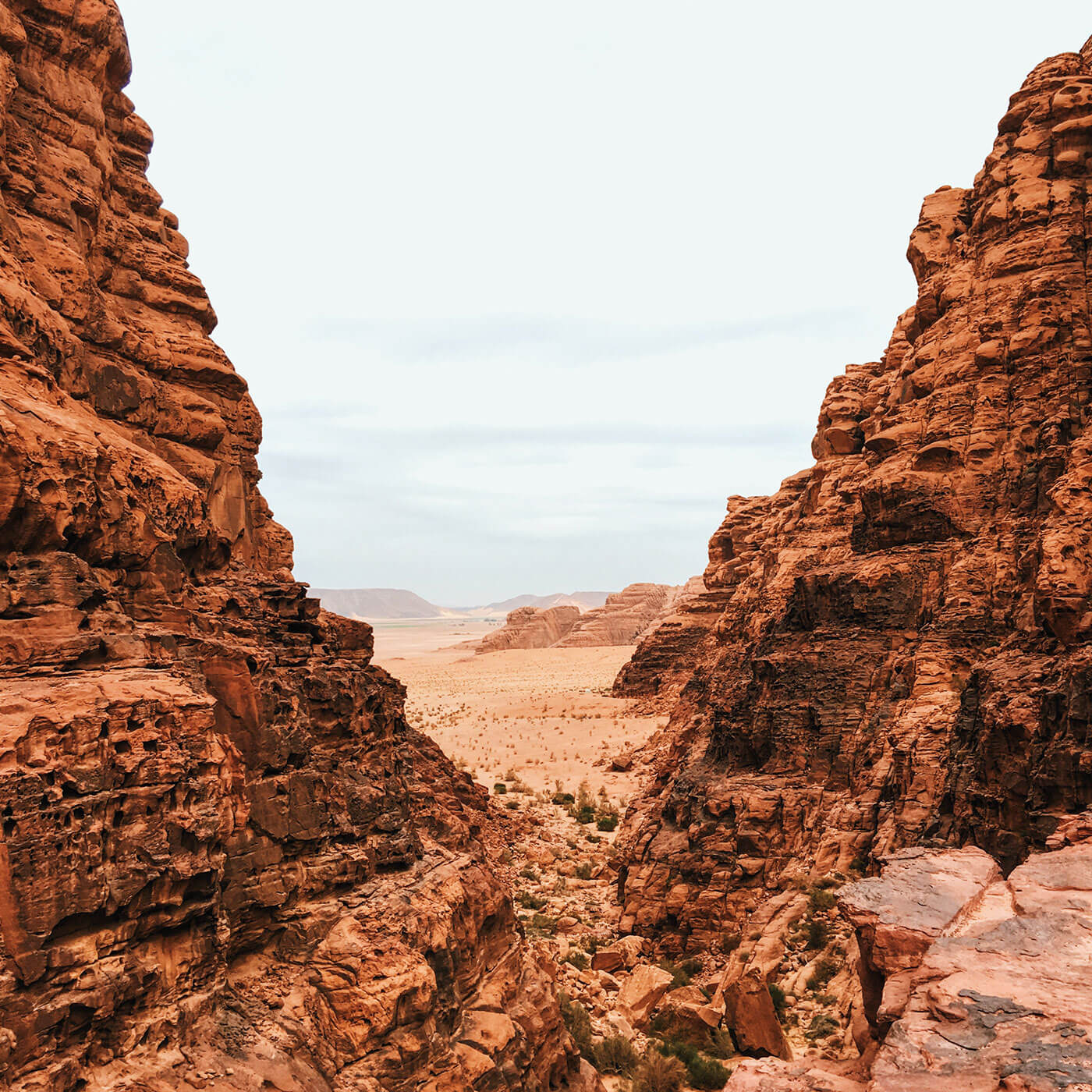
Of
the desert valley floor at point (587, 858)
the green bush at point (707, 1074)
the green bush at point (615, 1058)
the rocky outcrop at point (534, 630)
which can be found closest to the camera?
the green bush at point (707, 1074)

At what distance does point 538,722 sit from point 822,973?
33.5 metres

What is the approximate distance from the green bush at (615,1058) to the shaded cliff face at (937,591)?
4.88 m

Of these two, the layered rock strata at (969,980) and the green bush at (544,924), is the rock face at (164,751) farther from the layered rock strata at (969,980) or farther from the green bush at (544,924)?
the green bush at (544,924)

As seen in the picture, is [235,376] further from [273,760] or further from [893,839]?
[893,839]

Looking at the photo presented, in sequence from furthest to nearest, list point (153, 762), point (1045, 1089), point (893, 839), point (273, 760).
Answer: point (893, 839) → point (273, 760) → point (153, 762) → point (1045, 1089)

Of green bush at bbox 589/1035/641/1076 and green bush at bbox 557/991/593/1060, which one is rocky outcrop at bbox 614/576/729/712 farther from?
green bush at bbox 589/1035/641/1076

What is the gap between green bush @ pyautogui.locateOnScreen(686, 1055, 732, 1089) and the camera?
516 inches

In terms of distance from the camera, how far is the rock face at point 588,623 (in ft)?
311

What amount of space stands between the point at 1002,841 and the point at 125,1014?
34.9ft

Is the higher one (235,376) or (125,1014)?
(235,376)

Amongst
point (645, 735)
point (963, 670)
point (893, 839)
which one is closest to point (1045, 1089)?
point (893, 839)

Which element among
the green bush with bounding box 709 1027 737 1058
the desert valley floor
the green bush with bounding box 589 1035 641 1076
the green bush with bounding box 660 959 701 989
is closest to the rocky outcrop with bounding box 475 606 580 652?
the desert valley floor

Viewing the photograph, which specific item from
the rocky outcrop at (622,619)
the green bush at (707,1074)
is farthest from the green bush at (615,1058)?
the rocky outcrop at (622,619)

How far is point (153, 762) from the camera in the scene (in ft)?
A: 24.0
